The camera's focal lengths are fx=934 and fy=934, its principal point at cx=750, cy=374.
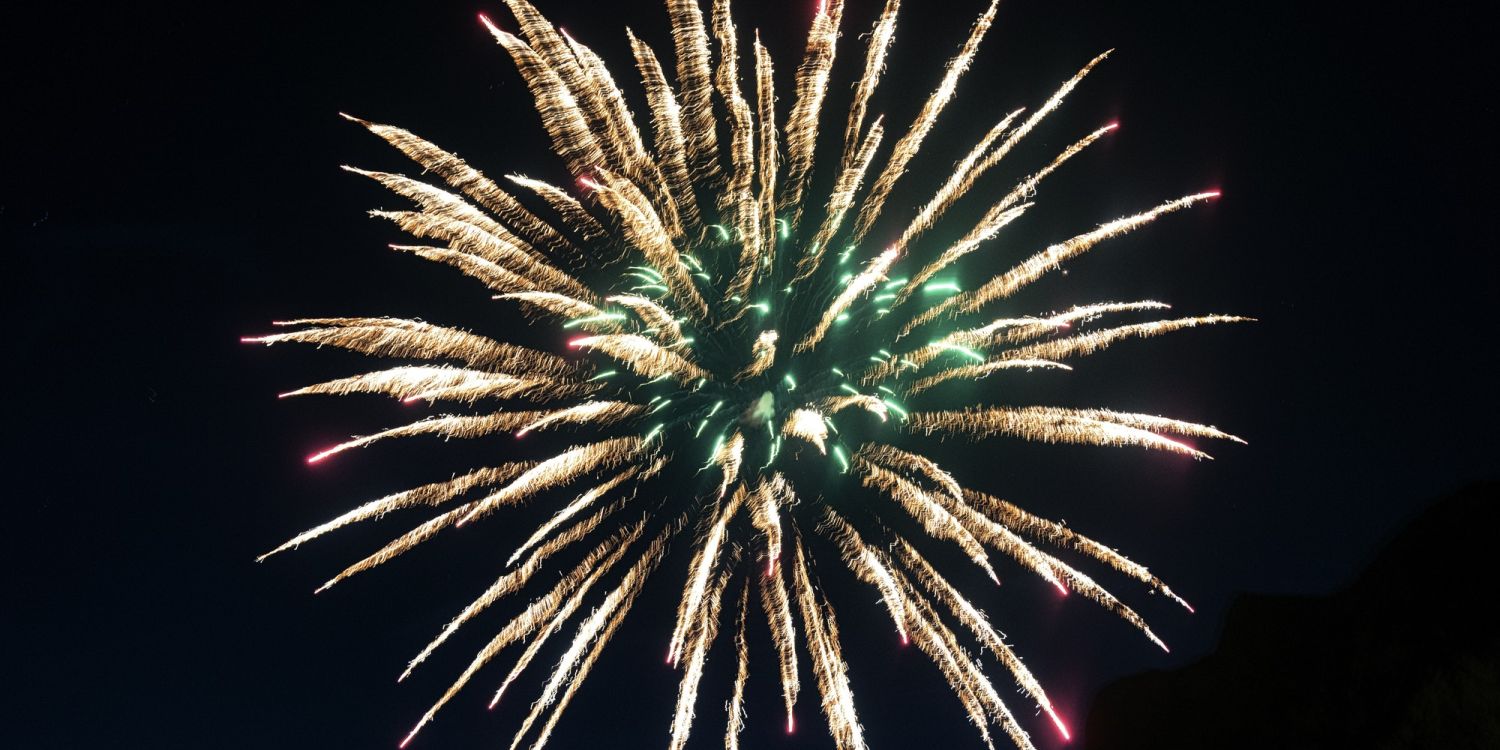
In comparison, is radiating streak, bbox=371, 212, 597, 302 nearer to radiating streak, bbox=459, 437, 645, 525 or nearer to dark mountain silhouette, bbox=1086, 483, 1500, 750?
radiating streak, bbox=459, 437, 645, 525

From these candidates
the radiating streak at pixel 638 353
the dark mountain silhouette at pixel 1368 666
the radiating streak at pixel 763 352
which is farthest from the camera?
the radiating streak at pixel 763 352

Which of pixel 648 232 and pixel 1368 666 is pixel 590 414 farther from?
pixel 1368 666

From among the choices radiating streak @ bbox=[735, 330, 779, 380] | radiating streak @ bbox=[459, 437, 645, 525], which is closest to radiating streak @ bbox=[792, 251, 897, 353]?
radiating streak @ bbox=[735, 330, 779, 380]

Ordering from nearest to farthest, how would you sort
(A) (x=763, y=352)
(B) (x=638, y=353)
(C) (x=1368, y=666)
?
(C) (x=1368, y=666), (B) (x=638, y=353), (A) (x=763, y=352)

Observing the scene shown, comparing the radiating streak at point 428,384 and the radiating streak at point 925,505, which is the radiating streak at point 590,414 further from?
the radiating streak at point 925,505

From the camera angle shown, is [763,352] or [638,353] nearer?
[638,353]

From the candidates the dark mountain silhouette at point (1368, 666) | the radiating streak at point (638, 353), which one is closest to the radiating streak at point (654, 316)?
the radiating streak at point (638, 353)

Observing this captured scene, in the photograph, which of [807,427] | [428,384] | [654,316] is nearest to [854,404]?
[807,427]
